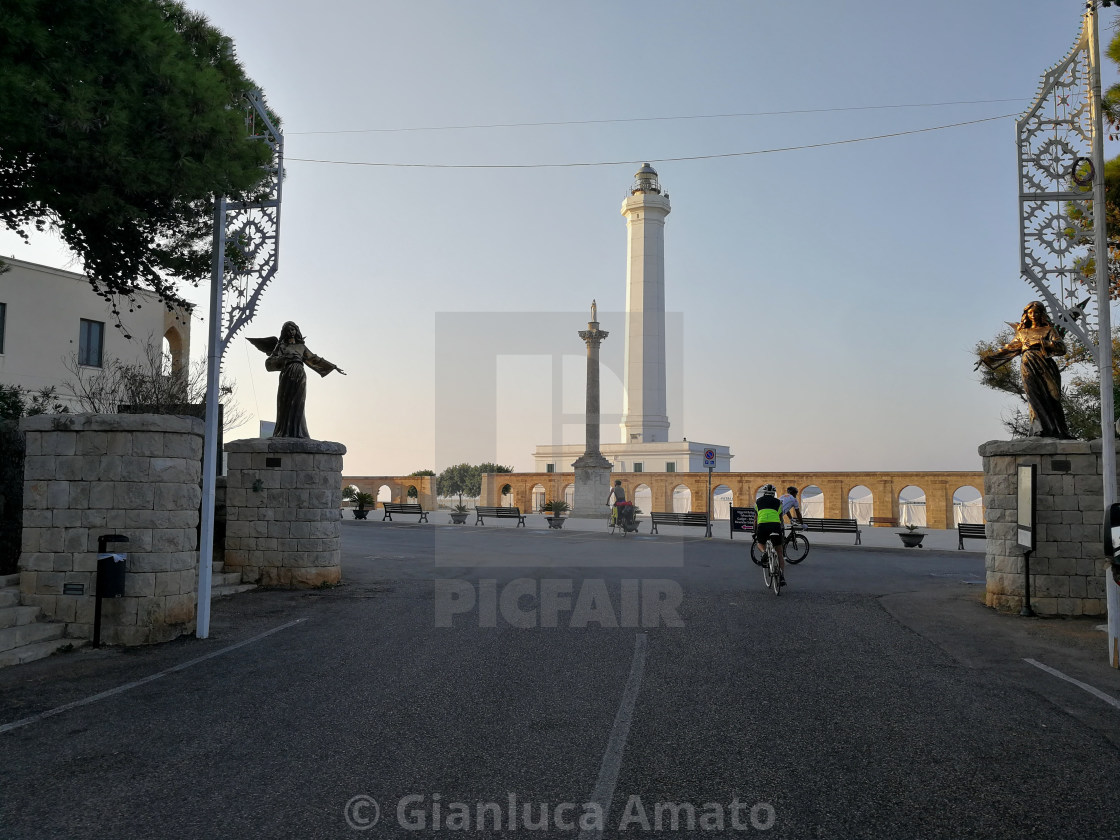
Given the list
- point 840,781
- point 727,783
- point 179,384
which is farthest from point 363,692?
point 179,384

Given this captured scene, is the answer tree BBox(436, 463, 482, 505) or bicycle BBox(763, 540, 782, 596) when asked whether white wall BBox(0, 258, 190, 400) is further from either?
tree BBox(436, 463, 482, 505)

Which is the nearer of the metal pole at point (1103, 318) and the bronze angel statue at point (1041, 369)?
the metal pole at point (1103, 318)

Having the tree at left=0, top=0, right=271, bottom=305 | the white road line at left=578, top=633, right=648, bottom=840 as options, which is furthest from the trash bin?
the white road line at left=578, top=633, right=648, bottom=840

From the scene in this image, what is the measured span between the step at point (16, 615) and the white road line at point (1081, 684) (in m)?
10.2

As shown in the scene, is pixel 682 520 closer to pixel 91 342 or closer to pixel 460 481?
pixel 91 342

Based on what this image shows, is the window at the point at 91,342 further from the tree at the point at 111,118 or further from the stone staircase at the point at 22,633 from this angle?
the stone staircase at the point at 22,633

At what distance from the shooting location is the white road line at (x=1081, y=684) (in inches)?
259

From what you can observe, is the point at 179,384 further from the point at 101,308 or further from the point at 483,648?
the point at 483,648

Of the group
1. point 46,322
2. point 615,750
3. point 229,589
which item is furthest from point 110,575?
point 46,322

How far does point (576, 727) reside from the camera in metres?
5.64

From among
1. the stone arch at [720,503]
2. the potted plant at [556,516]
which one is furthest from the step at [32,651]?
the stone arch at [720,503]

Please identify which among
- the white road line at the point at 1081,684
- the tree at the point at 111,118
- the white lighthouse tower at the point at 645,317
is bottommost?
the white road line at the point at 1081,684

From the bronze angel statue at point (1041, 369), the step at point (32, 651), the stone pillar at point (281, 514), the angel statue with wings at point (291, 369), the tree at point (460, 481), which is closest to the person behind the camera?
the step at point (32, 651)

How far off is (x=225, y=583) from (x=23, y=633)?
4.76 meters
